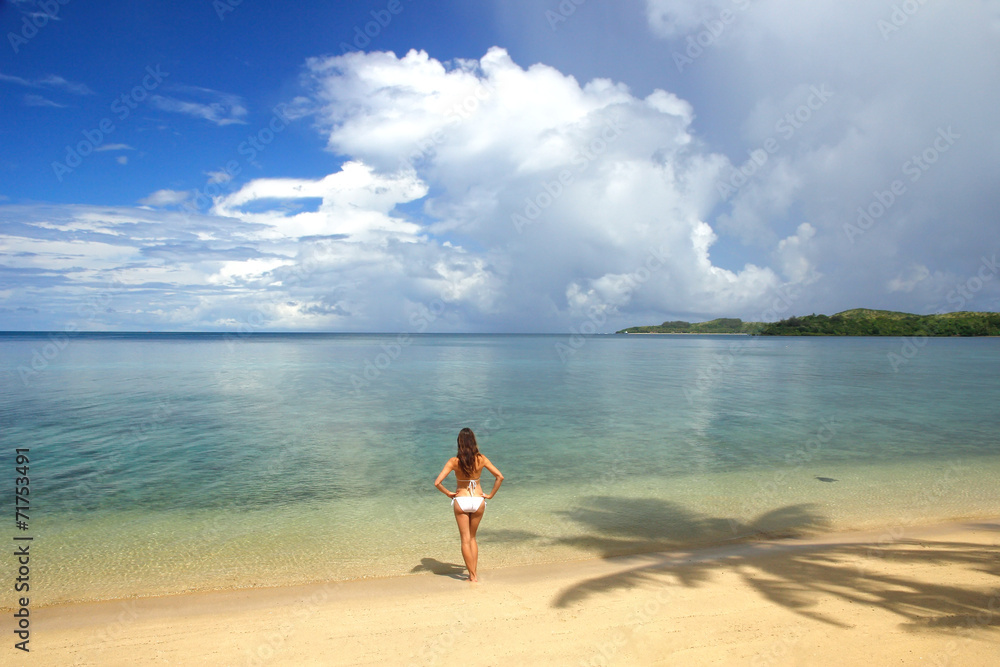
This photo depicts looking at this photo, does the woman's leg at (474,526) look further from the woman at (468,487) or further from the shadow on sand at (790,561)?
the shadow on sand at (790,561)

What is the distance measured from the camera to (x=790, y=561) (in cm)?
938

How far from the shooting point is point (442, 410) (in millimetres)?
29547

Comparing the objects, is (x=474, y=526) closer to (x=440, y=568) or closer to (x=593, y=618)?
(x=440, y=568)

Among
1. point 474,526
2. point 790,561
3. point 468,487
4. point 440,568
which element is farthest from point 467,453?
point 790,561

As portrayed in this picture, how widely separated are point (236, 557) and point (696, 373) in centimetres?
5133

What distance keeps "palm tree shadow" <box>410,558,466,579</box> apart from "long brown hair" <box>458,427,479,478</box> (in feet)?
7.16

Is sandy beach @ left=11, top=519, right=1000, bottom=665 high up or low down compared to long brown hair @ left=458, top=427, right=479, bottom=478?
down

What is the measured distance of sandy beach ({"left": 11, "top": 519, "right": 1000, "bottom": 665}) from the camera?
6.54m

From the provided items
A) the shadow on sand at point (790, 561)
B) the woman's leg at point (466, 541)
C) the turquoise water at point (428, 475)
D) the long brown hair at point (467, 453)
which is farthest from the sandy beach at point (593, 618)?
the long brown hair at point (467, 453)

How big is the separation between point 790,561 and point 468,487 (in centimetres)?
590

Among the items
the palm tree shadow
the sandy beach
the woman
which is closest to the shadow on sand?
the sandy beach

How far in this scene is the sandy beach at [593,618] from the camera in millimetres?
6539

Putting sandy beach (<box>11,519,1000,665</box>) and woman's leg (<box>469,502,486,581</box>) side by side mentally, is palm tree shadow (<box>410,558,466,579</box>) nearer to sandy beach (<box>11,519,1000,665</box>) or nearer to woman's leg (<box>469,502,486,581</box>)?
sandy beach (<box>11,519,1000,665</box>)

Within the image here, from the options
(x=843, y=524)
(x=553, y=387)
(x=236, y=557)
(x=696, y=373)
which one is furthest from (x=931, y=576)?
(x=696, y=373)
